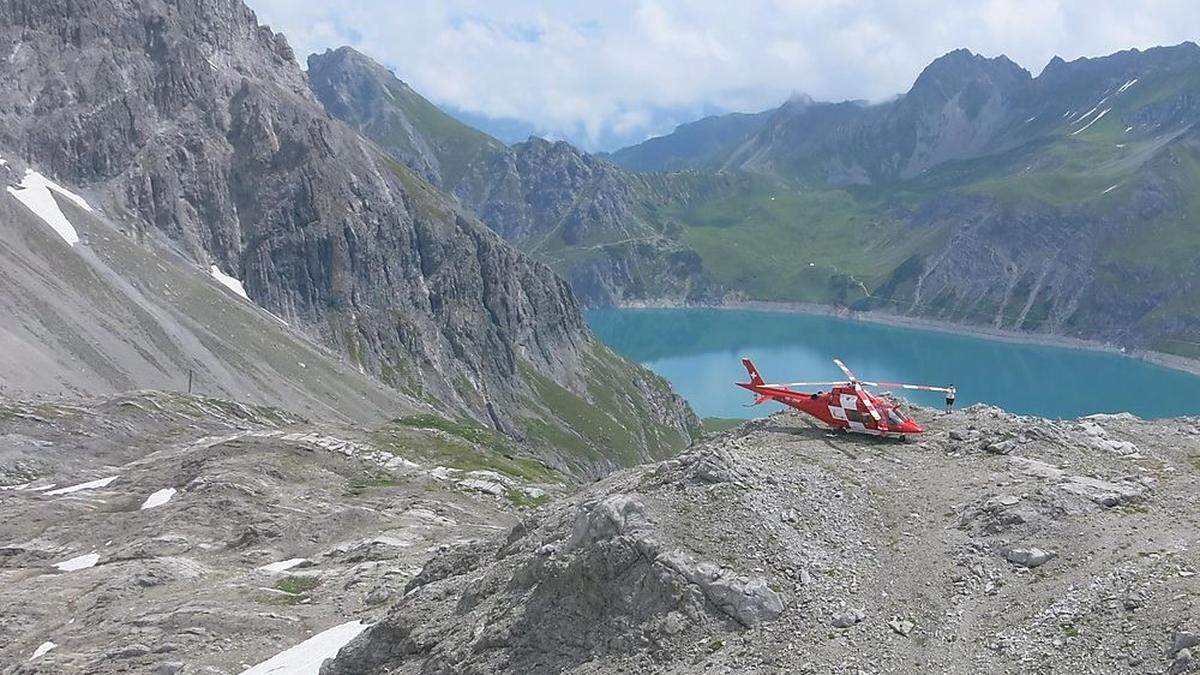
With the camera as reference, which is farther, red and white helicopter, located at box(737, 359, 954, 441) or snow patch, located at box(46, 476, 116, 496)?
snow patch, located at box(46, 476, 116, 496)

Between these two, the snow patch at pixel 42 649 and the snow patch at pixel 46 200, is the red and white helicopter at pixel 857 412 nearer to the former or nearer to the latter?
the snow patch at pixel 42 649

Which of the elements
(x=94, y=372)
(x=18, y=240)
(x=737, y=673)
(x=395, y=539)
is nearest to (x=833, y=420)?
(x=737, y=673)

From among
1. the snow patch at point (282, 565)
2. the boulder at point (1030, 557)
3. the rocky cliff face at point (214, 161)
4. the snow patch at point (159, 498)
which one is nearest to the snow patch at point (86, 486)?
the snow patch at point (159, 498)

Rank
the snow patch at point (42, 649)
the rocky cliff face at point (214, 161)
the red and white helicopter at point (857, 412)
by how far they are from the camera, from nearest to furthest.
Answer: the red and white helicopter at point (857, 412)
the snow patch at point (42, 649)
the rocky cliff face at point (214, 161)

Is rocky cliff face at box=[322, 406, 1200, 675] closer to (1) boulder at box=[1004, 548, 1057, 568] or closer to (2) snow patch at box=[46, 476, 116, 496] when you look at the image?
(1) boulder at box=[1004, 548, 1057, 568]

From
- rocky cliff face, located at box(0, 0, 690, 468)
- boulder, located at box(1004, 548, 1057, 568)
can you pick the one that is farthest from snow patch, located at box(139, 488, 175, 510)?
rocky cliff face, located at box(0, 0, 690, 468)

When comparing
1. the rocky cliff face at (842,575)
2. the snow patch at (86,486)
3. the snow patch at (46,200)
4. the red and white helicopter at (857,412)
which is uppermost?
the snow patch at (46,200)

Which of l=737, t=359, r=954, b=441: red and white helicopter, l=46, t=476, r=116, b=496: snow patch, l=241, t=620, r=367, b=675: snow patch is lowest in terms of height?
l=46, t=476, r=116, b=496: snow patch
